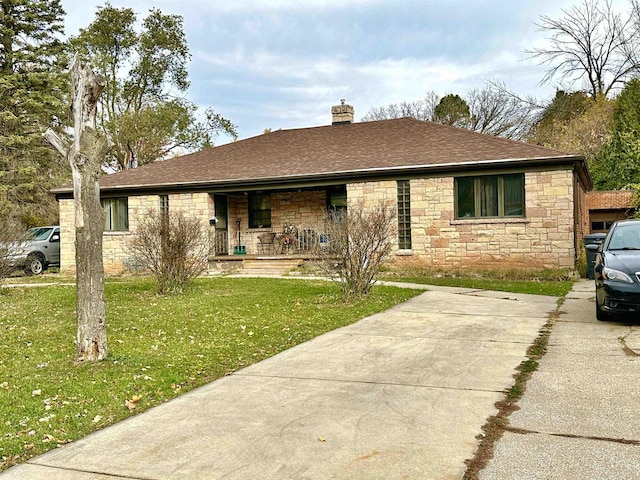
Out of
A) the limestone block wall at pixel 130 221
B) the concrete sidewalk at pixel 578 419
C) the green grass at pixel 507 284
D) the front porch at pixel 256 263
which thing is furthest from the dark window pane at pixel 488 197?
the concrete sidewalk at pixel 578 419

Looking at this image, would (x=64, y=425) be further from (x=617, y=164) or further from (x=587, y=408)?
(x=617, y=164)

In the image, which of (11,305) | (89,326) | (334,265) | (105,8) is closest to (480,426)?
(89,326)

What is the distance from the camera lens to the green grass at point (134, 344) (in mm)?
4273

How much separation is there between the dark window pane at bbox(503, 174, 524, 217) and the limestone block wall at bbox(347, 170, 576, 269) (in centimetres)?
23

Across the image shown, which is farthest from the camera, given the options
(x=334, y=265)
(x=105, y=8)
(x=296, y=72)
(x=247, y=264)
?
(x=105, y=8)

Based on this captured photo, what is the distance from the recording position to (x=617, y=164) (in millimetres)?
24453

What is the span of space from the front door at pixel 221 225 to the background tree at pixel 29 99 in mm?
13420

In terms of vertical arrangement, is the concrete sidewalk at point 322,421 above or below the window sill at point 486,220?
below

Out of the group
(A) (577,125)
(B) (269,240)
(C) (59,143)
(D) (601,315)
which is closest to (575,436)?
(D) (601,315)

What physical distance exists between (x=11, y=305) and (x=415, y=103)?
37.8 m

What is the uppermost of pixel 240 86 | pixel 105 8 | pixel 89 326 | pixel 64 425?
pixel 105 8

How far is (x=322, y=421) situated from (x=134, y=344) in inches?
140

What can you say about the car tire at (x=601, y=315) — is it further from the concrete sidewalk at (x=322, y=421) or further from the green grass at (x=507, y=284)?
the green grass at (x=507, y=284)

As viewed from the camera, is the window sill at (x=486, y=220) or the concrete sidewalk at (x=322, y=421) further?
the window sill at (x=486, y=220)
